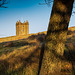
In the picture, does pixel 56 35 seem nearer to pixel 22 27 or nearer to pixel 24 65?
pixel 24 65

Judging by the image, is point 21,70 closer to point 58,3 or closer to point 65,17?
point 65,17

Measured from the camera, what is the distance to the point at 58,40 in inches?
134

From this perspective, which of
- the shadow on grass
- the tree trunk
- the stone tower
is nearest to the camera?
the tree trunk

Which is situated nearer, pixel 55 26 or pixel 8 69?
pixel 55 26

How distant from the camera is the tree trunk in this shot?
335cm

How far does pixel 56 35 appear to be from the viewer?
11.2 ft

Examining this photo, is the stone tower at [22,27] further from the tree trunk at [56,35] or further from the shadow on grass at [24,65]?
the tree trunk at [56,35]

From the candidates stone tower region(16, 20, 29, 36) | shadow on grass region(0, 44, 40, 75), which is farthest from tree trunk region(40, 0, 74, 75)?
stone tower region(16, 20, 29, 36)

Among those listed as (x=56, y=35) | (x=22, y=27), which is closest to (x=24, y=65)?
(x=56, y=35)

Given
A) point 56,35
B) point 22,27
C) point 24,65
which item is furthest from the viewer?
point 22,27

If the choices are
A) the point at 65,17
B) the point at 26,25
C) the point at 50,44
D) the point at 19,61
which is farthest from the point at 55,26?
the point at 26,25

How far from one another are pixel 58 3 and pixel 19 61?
10.9 feet

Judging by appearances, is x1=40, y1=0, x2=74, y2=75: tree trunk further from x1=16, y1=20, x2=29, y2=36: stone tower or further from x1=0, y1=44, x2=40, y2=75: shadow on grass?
x1=16, y1=20, x2=29, y2=36: stone tower

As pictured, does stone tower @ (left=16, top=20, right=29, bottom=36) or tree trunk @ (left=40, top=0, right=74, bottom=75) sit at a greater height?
tree trunk @ (left=40, top=0, right=74, bottom=75)
